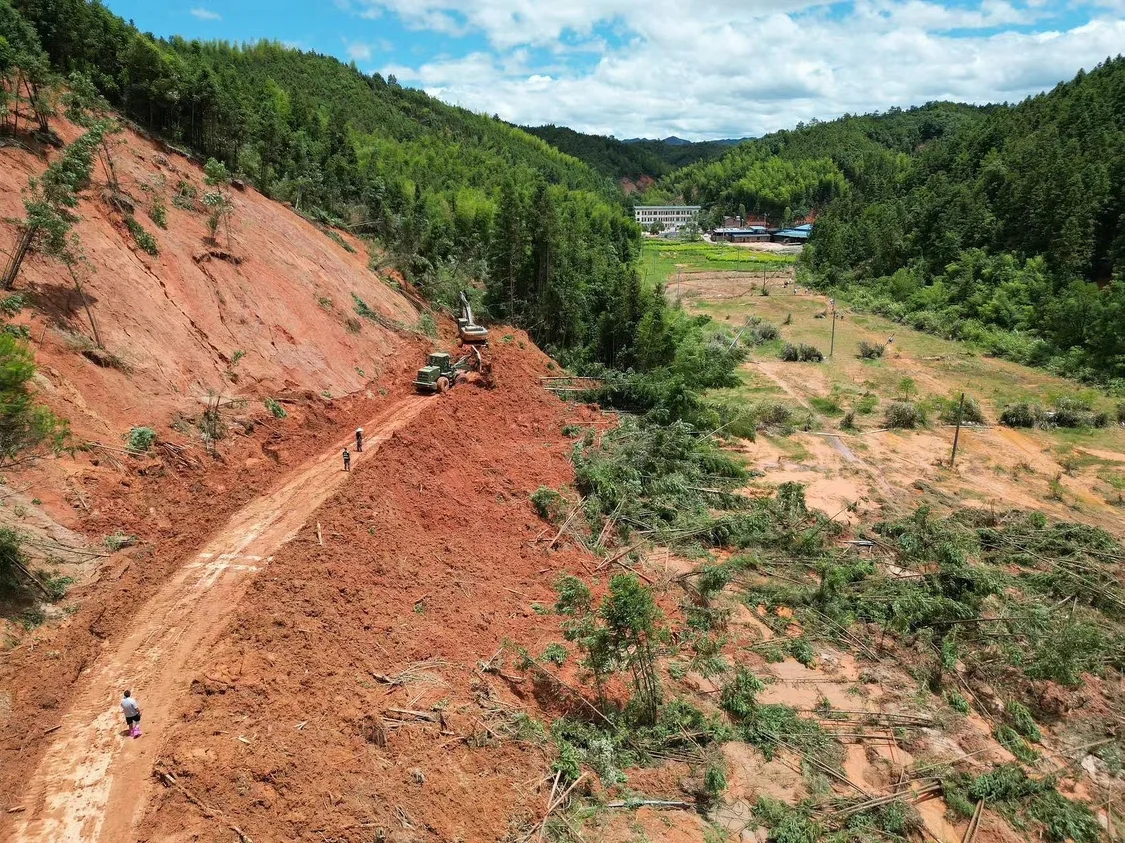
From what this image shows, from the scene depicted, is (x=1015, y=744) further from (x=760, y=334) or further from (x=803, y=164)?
(x=803, y=164)

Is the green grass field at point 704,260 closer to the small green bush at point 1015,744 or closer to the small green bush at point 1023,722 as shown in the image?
the small green bush at point 1023,722

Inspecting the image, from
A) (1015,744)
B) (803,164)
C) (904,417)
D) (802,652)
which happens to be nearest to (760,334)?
(904,417)

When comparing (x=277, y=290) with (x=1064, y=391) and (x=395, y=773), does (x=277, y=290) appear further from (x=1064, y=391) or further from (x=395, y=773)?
(x=1064, y=391)

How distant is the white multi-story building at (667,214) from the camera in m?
168

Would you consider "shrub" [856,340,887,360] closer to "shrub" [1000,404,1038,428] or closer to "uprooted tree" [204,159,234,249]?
"shrub" [1000,404,1038,428]

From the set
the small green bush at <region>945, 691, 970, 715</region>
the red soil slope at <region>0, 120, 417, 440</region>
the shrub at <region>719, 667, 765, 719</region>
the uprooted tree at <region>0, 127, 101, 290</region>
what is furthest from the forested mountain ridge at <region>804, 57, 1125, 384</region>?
the uprooted tree at <region>0, 127, 101, 290</region>

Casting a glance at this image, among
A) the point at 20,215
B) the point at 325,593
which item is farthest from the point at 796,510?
the point at 20,215

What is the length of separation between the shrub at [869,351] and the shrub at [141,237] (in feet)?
144

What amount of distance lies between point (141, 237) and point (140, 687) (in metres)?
18.1

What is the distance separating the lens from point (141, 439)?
17.2 metres

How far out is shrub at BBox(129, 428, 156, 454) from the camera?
55.9ft

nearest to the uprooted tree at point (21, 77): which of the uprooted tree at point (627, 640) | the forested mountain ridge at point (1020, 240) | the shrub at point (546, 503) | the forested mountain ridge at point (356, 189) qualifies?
the forested mountain ridge at point (356, 189)

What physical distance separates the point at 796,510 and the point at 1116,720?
9.71 meters

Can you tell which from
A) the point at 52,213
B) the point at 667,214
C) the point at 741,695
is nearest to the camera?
the point at 741,695
